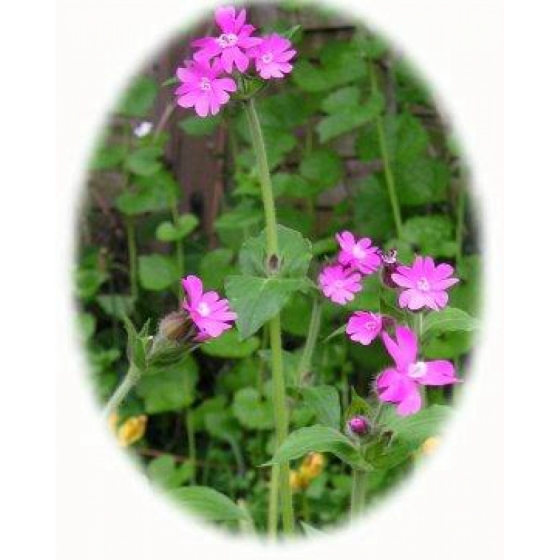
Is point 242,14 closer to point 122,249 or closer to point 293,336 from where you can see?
point 293,336

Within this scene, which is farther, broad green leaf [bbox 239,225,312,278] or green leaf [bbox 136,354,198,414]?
green leaf [bbox 136,354,198,414]

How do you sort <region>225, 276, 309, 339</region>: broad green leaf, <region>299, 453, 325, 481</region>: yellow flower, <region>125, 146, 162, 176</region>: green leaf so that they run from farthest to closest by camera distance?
<region>125, 146, 162, 176</region>: green leaf, <region>299, 453, 325, 481</region>: yellow flower, <region>225, 276, 309, 339</region>: broad green leaf

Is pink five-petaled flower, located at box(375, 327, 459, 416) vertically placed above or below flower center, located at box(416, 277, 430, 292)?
below

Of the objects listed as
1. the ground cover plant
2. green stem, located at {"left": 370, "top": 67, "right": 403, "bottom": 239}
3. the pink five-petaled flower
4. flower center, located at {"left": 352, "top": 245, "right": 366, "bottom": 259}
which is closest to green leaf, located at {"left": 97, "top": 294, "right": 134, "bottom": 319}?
the ground cover plant

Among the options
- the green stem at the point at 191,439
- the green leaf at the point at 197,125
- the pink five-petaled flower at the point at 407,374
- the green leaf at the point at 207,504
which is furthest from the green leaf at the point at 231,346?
the pink five-petaled flower at the point at 407,374

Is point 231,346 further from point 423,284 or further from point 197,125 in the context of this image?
point 423,284

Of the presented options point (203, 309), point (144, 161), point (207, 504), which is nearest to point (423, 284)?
point (203, 309)

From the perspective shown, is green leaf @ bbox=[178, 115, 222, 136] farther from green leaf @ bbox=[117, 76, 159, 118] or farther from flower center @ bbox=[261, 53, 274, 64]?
flower center @ bbox=[261, 53, 274, 64]

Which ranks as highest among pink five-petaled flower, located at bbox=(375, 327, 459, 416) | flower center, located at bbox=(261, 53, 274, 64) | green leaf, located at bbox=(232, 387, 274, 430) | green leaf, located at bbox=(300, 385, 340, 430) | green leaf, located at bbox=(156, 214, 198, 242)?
flower center, located at bbox=(261, 53, 274, 64)
